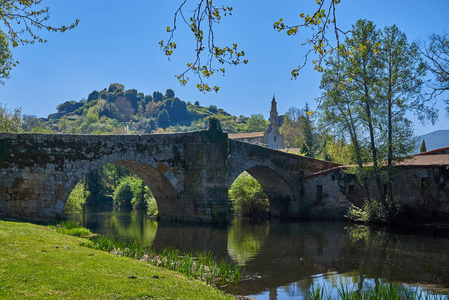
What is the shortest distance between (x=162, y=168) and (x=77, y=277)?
14437 mm

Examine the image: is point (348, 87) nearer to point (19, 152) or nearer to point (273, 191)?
point (273, 191)

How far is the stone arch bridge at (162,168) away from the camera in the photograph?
53.7ft

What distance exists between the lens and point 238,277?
9328mm

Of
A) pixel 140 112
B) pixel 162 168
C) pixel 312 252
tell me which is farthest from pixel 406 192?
pixel 140 112

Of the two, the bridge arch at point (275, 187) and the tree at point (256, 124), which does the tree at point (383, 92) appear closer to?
the bridge arch at point (275, 187)

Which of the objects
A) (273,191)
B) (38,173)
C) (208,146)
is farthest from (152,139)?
(273,191)

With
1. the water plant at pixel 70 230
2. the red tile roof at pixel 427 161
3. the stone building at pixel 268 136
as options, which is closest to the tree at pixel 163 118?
the stone building at pixel 268 136

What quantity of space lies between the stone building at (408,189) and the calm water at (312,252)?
109 inches

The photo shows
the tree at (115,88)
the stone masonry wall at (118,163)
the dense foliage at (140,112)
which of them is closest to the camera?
the stone masonry wall at (118,163)

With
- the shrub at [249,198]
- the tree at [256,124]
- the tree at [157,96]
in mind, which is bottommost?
Result: the shrub at [249,198]

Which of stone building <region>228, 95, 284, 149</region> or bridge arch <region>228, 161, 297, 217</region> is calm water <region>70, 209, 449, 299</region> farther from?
stone building <region>228, 95, 284, 149</region>

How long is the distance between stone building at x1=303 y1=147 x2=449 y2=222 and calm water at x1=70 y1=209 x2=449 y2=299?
2.77m

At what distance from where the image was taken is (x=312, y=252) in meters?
14.4

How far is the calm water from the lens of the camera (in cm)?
996
